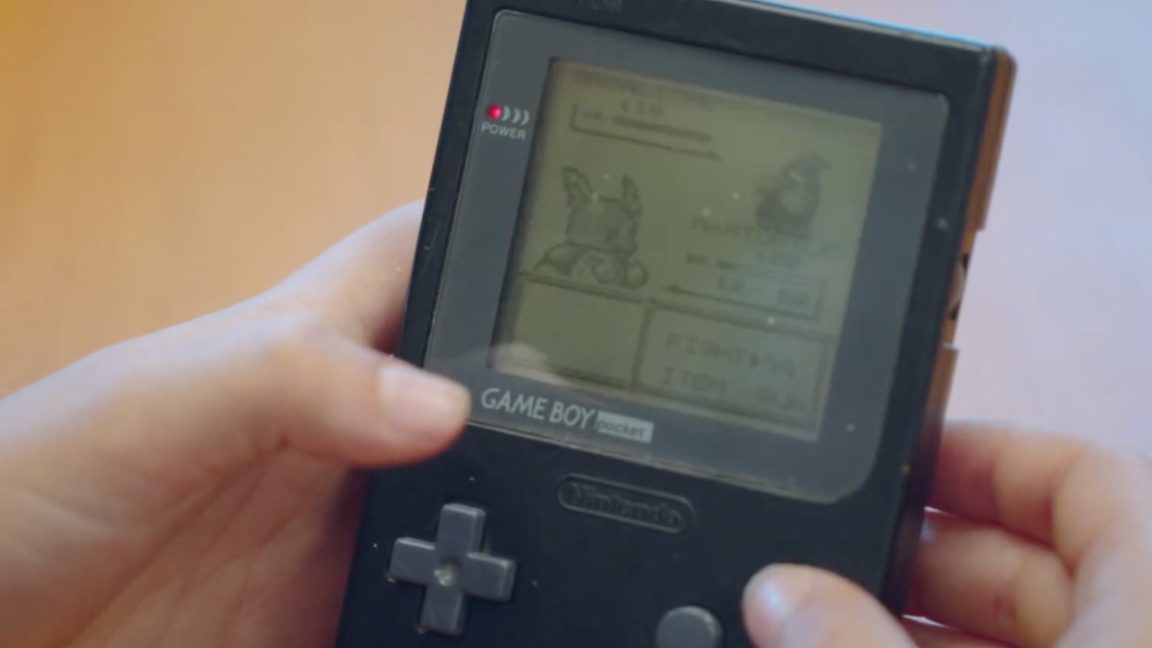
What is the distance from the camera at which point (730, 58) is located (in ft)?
2.03

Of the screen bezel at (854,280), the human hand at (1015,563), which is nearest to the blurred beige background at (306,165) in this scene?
the human hand at (1015,563)

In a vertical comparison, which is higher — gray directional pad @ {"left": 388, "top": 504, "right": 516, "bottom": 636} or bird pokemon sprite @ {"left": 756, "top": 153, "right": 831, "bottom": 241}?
bird pokemon sprite @ {"left": 756, "top": 153, "right": 831, "bottom": 241}

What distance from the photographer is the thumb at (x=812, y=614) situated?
539mm

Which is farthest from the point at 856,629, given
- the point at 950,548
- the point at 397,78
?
the point at 397,78

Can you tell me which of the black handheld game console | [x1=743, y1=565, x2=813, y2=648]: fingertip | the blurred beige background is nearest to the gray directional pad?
the black handheld game console

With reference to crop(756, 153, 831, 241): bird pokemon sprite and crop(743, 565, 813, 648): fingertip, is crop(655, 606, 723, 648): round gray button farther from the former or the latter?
crop(756, 153, 831, 241): bird pokemon sprite

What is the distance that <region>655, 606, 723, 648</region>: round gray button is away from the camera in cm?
59

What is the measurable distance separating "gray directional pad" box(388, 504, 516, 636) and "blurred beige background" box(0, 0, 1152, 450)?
414 mm

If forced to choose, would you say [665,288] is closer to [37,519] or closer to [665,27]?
[665,27]

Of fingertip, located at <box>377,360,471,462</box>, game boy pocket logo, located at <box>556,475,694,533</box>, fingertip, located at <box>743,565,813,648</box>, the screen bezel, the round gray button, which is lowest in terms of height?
the round gray button

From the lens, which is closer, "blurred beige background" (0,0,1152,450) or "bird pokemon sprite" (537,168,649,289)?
"bird pokemon sprite" (537,168,649,289)

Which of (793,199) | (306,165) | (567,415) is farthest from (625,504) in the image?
(306,165)

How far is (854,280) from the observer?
605 millimetres

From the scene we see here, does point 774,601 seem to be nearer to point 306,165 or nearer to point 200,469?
point 200,469
